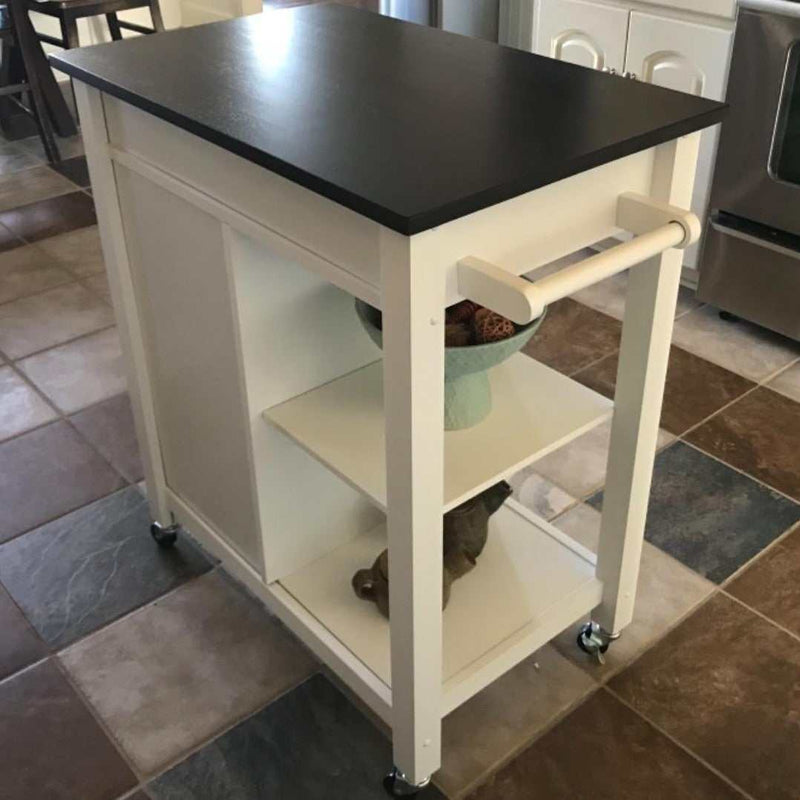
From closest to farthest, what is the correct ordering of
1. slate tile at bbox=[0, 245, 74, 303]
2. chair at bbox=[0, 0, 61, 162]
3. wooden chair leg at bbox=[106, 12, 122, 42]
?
slate tile at bbox=[0, 245, 74, 303]
chair at bbox=[0, 0, 61, 162]
wooden chair leg at bbox=[106, 12, 122, 42]

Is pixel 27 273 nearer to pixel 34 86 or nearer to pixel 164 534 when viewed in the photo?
pixel 34 86

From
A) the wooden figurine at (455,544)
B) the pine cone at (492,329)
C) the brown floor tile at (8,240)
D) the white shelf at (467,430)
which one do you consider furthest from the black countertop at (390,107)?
the brown floor tile at (8,240)

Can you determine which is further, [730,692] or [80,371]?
[80,371]

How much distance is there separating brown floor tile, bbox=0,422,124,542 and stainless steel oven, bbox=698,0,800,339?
1.52 metres

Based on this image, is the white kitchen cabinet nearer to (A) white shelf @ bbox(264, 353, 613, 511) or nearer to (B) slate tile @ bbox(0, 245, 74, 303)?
(A) white shelf @ bbox(264, 353, 613, 511)

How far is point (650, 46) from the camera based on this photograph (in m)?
2.38

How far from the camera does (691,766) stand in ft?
4.67

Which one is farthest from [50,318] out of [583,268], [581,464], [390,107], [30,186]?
[583,268]

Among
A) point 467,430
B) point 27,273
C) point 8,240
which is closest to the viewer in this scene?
point 467,430

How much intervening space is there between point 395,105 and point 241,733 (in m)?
0.93

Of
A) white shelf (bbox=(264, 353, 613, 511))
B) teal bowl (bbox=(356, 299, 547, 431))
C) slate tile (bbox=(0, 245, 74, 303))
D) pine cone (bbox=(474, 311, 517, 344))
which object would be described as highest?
pine cone (bbox=(474, 311, 517, 344))

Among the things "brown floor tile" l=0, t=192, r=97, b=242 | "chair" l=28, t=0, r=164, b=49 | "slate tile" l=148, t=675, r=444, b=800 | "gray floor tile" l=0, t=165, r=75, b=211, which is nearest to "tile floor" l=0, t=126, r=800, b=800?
"slate tile" l=148, t=675, r=444, b=800

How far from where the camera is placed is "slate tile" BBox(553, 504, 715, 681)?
5.24 feet

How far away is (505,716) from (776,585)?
1.88 ft
